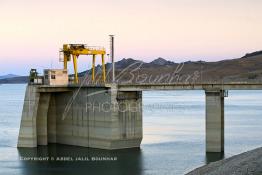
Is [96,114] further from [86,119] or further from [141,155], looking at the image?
[141,155]

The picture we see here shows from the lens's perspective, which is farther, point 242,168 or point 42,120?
point 42,120

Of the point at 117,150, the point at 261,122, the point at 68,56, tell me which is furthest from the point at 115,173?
the point at 261,122

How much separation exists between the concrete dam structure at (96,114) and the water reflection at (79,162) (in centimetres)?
115

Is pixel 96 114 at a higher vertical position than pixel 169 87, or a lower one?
lower

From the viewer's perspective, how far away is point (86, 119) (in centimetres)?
6069

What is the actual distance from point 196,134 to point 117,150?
19.7 m

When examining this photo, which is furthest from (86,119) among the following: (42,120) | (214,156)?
(214,156)

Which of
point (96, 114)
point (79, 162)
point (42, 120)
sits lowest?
point (79, 162)

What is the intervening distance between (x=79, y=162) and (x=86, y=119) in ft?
24.0

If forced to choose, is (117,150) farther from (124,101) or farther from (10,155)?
(10,155)

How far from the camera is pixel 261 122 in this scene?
94688 millimetres

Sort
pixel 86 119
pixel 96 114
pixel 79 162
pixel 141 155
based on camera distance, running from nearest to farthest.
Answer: pixel 79 162 < pixel 141 155 < pixel 96 114 < pixel 86 119

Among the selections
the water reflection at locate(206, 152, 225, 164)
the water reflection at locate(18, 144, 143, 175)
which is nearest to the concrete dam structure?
the water reflection at locate(206, 152, 225, 164)

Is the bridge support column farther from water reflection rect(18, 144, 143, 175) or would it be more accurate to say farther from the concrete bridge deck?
water reflection rect(18, 144, 143, 175)
